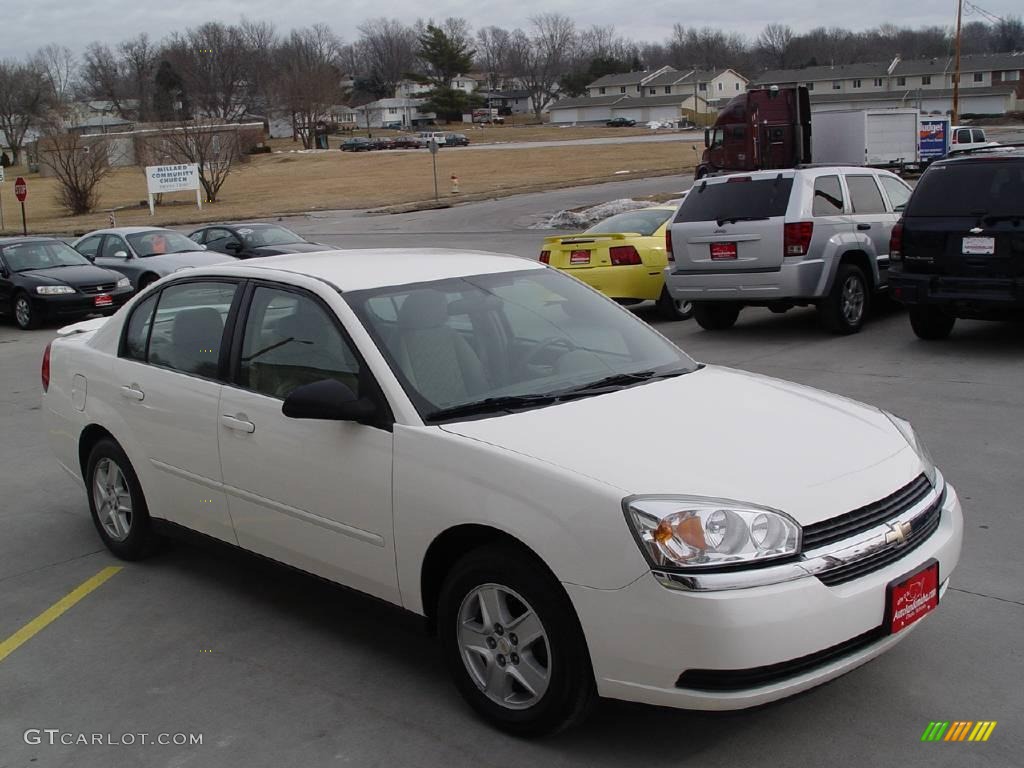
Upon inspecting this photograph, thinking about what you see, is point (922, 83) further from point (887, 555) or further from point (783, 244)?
point (887, 555)

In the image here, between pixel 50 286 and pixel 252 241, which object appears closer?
pixel 50 286

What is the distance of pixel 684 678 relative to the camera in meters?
3.23

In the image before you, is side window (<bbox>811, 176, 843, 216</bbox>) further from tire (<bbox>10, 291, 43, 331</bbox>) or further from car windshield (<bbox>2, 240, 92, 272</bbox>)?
car windshield (<bbox>2, 240, 92, 272</bbox>)

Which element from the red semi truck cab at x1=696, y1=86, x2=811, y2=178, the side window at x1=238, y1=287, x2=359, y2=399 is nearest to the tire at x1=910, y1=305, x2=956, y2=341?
the side window at x1=238, y1=287, x2=359, y2=399

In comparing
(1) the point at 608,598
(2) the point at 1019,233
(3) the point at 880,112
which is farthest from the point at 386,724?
(3) the point at 880,112

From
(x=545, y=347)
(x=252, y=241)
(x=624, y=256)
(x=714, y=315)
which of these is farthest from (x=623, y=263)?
(x=252, y=241)

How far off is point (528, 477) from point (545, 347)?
3.81ft

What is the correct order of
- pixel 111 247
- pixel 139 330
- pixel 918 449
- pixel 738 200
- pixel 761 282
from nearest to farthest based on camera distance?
1. pixel 918 449
2. pixel 139 330
3. pixel 761 282
4. pixel 738 200
5. pixel 111 247

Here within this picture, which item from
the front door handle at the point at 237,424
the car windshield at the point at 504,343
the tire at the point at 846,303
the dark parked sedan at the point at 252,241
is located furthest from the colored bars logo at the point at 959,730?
the dark parked sedan at the point at 252,241

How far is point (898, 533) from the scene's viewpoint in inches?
139

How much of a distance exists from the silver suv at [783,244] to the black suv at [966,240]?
1.06m

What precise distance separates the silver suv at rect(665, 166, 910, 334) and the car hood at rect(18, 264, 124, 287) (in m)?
10.3

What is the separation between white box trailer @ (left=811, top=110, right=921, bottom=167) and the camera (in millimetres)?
39031

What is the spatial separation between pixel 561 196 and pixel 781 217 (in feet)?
111
